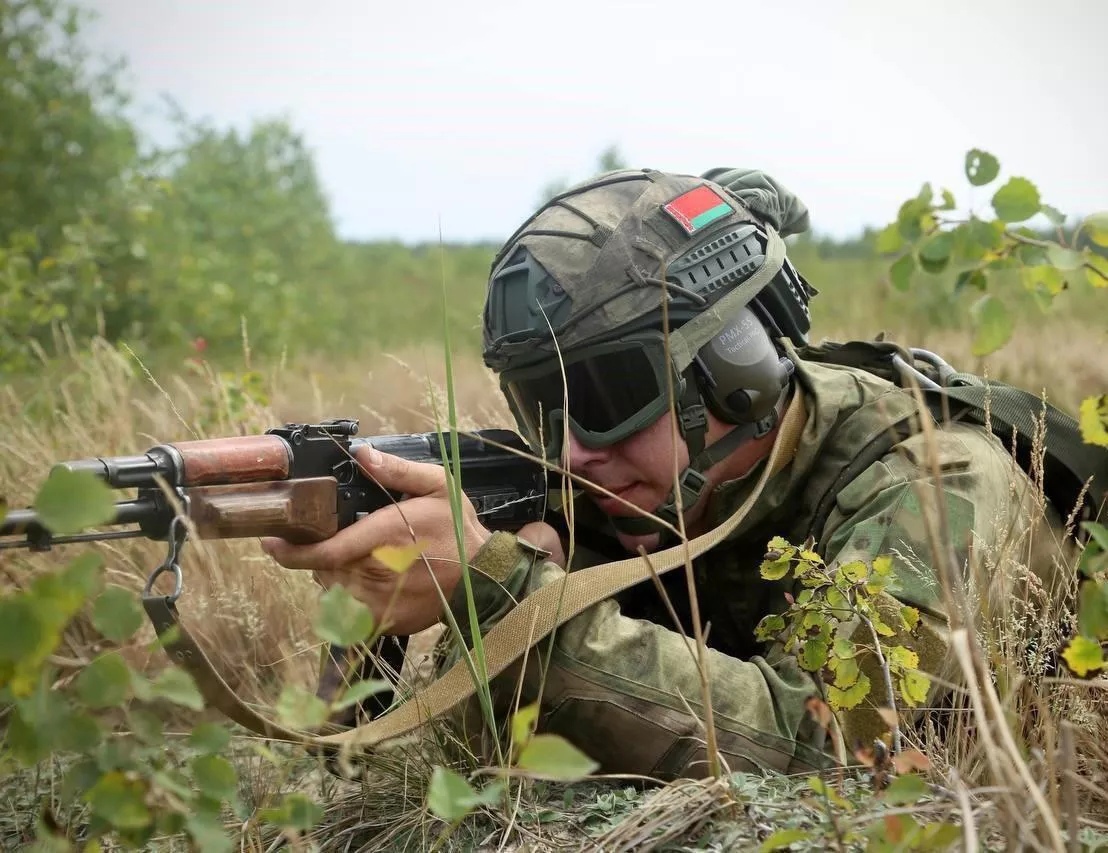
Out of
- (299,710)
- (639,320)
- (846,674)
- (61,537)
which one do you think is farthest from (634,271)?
(299,710)

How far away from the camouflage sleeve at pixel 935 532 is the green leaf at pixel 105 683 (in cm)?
136

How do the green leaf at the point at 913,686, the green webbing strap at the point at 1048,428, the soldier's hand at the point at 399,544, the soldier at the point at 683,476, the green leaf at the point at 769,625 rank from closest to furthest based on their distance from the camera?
the green leaf at the point at 913,686, the green leaf at the point at 769,625, the soldier at the point at 683,476, the soldier's hand at the point at 399,544, the green webbing strap at the point at 1048,428

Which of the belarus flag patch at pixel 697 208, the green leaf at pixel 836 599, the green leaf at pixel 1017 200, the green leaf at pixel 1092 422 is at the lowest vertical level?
the green leaf at pixel 836 599

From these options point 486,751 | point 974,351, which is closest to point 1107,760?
point 974,351

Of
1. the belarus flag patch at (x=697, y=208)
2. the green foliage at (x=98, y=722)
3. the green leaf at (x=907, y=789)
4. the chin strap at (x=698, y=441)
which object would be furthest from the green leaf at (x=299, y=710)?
the belarus flag patch at (x=697, y=208)

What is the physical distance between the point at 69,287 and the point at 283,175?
1399 cm

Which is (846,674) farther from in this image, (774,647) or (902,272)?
(902,272)

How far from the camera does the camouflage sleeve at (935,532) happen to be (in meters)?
2.16

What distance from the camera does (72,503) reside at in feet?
3.99

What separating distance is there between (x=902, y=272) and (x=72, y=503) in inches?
44.1

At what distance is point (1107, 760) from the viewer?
183 cm

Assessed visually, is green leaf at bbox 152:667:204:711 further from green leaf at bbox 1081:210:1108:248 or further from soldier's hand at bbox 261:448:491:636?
green leaf at bbox 1081:210:1108:248

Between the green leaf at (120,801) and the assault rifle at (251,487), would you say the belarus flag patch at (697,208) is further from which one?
the green leaf at (120,801)

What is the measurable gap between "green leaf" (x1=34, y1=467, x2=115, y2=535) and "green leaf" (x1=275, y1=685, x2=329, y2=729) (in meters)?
0.30
